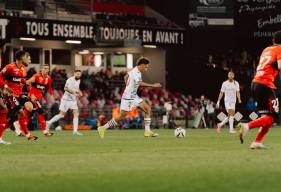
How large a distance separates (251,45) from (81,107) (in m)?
12.7

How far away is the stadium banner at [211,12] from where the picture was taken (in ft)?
154

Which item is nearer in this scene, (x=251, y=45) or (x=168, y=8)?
(x=251, y=45)

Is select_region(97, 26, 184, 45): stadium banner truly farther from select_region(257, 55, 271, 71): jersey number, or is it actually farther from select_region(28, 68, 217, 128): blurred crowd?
select_region(257, 55, 271, 71): jersey number

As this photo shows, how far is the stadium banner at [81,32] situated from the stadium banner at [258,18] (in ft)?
12.8

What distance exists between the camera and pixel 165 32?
48.5 metres

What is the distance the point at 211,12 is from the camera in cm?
4709

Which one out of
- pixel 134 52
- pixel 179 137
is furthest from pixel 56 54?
pixel 179 137

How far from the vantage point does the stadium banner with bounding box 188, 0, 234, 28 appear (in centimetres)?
4694

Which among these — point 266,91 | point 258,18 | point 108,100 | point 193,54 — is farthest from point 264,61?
point 193,54

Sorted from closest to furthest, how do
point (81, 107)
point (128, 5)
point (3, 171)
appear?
point (3, 171) < point (81, 107) < point (128, 5)

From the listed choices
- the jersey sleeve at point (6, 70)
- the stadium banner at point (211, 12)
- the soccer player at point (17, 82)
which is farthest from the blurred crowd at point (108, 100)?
the jersey sleeve at point (6, 70)

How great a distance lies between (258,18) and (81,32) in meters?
10.1

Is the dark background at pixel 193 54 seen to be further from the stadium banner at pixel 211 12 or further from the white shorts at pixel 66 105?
the white shorts at pixel 66 105

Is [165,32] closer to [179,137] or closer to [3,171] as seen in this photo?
[179,137]
